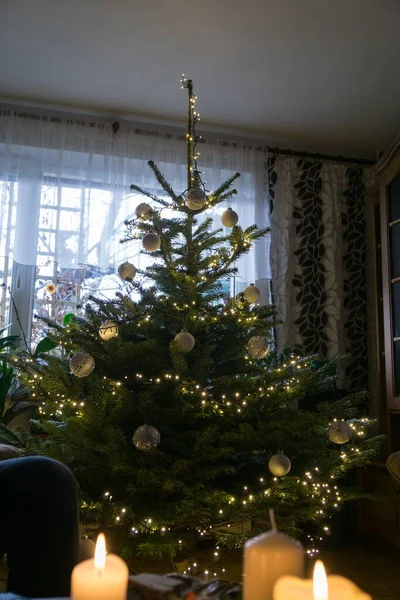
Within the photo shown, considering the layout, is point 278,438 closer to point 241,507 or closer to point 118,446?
point 241,507

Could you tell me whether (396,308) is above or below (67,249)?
below

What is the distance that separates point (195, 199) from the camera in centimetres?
176

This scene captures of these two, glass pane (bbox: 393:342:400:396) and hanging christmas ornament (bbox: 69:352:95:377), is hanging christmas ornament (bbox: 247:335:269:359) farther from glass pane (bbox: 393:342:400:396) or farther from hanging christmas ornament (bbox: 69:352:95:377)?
glass pane (bbox: 393:342:400:396)

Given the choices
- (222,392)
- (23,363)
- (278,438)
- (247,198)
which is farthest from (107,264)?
(278,438)

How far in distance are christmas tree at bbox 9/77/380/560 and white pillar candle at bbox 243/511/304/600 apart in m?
1.00

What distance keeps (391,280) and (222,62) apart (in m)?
1.35

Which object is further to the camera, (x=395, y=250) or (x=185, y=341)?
(x=395, y=250)

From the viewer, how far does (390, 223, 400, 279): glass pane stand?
278cm

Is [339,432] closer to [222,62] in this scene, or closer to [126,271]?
[126,271]

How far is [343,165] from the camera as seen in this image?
3.38 meters

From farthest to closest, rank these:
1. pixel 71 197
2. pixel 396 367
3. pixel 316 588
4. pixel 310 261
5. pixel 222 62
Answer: pixel 310 261 → pixel 71 197 → pixel 396 367 → pixel 222 62 → pixel 316 588

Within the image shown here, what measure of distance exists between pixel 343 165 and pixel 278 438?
2.23m

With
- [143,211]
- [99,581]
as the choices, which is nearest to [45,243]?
[143,211]

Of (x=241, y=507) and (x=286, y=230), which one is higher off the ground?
(x=286, y=230)
